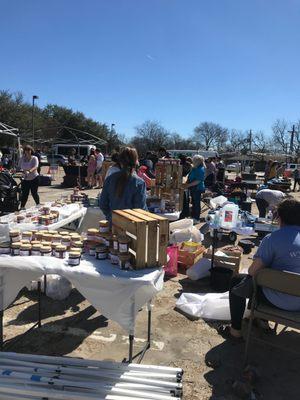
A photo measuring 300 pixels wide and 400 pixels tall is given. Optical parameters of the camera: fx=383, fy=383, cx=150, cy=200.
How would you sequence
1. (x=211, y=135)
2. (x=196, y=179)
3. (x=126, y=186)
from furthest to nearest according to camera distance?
(x=211, y=135) → (x=196, y=179) → (x=126, y=186)

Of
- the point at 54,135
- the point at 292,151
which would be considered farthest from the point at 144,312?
the point at 292,151

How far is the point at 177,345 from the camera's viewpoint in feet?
11.4

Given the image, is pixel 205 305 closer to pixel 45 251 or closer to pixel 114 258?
pixel 114 258

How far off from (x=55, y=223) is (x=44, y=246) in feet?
4.99

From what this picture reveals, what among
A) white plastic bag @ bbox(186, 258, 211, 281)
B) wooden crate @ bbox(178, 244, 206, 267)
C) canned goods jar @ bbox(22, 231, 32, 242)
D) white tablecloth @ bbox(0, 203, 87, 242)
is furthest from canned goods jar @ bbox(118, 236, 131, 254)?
wooden crate @ bbox(178, 244, 206, 267)

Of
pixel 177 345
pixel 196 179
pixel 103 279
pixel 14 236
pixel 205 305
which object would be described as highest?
pixel 196 179

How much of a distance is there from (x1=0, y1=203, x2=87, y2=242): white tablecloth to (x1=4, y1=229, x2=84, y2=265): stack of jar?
311 mm

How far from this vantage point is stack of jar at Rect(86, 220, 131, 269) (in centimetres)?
278

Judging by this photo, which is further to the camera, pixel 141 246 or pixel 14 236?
pixel 14 236

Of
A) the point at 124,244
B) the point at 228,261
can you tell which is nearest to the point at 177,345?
the point at 124,244

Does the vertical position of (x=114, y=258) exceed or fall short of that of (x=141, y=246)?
it falls short

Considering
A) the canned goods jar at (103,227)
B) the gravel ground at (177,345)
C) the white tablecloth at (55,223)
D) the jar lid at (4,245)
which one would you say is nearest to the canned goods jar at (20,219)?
the white tablecloth at (55,223)

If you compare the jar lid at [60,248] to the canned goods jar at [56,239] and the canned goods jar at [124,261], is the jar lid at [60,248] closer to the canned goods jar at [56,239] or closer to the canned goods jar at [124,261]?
the canned goods jar at [56,239]

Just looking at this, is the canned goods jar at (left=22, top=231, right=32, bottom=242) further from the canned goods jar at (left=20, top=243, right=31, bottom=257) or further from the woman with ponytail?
the woman with ponytail
